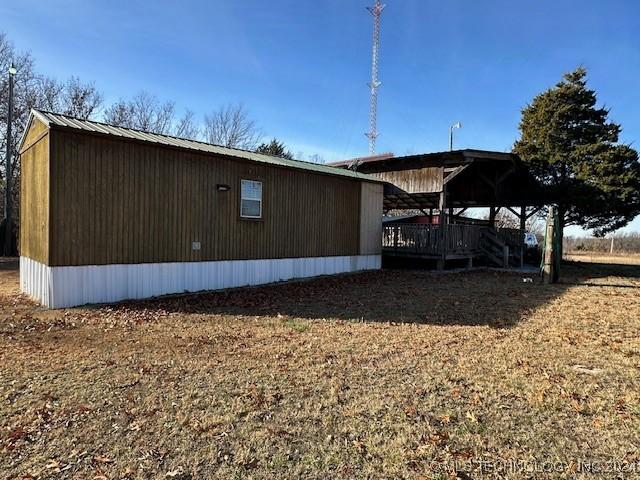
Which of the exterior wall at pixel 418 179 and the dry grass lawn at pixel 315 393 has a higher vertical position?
the exterior wall at pixel 418 179

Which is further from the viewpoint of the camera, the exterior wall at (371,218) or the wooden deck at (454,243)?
the wooden deck at (454,243)

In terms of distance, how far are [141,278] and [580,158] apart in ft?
50.1

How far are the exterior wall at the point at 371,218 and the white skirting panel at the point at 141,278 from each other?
8.09 feet

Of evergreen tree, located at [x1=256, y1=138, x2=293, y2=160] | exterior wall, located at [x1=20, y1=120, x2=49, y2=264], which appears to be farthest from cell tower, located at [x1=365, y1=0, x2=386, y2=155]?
exterior wall, located at [x1=20, y1=120, x2=49, y2=264]

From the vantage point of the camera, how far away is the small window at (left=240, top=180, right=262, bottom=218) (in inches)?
413

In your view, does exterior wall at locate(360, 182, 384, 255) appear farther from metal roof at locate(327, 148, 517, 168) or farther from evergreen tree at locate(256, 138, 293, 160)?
evergreen tree at locate(256, 138, 293, 160)

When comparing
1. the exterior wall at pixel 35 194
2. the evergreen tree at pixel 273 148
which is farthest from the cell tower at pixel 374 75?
the exterior wall at pixel 35 194

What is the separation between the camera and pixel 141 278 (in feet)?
28.7

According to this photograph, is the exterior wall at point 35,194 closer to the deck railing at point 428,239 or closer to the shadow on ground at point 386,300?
the shadow on ground at point 386,300

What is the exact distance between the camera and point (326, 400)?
12.3 ft

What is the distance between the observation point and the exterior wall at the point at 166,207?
775 centimetres

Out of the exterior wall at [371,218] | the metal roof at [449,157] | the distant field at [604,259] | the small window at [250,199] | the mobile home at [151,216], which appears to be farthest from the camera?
the distant field at [604,259]

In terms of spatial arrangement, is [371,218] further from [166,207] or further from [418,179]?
[166,207]

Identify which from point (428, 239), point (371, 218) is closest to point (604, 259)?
point (428, 239)
